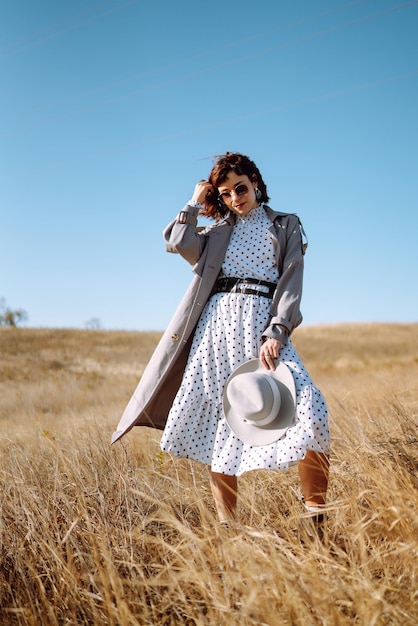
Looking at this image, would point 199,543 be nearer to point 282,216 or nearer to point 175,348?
point 175,348

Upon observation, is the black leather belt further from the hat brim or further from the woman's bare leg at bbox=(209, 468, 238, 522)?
the woman's bare leg at bbox=(209, 468, 238, 522)

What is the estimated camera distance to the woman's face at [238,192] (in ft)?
11.5

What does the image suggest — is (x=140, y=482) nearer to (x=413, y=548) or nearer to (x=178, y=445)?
(x=178, y=445)

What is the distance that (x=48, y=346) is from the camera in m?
24.9

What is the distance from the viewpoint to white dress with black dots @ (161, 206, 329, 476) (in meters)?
3.21

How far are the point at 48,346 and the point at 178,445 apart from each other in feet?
73.5

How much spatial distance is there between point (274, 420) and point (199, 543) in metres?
0.93

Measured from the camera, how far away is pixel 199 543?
2.29 meters

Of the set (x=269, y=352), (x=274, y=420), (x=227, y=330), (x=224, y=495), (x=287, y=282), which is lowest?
(x=224, y=495)

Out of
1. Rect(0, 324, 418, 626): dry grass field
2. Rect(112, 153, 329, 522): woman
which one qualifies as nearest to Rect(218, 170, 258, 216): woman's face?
Rect(112, 153, 329, 522): woman

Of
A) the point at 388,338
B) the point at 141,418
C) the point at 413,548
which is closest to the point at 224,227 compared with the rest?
the point at 141,418

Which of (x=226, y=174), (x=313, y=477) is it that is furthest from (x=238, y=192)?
(x=313, y=477)

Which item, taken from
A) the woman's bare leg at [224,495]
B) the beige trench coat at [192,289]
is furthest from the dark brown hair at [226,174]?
the woman's bare leg at [224,495]

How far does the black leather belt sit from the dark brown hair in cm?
48
